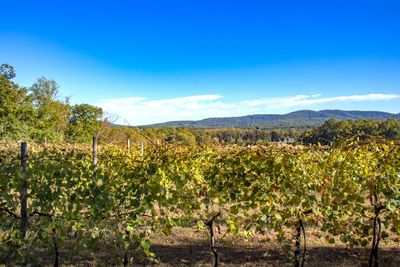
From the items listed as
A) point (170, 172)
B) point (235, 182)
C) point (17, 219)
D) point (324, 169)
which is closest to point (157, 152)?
point (170, 172)

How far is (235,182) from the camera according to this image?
156 inches

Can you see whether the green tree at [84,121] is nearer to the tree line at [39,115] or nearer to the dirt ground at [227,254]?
the tree line at [39,115]

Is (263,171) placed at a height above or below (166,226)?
above

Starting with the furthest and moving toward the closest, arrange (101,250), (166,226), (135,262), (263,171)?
(101,250) → (135,262) → (263,171) → (166,226)

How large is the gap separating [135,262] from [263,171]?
2.67 m

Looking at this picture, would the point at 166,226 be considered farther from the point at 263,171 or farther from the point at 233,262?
the point at 233,262

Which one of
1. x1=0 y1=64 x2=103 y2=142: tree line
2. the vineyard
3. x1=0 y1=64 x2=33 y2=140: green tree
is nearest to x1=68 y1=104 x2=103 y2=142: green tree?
x1=0 y1=64 x2=103 y2=142: tree line

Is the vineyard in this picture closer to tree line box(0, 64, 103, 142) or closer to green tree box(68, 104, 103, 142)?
tree line box(0, 64, 103, 142)

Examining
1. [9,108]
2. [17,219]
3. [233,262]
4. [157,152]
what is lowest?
[233,262]

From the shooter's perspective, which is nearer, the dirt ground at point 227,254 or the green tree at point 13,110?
the dirt ground at point 227,254

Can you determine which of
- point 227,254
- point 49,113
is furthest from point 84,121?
point 227,254

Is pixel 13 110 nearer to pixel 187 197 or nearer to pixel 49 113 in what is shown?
pixel 49 113

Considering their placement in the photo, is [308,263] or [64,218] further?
[308,263]

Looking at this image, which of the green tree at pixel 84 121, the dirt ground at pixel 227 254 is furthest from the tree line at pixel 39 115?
the dirt ground at pixel 227 254
